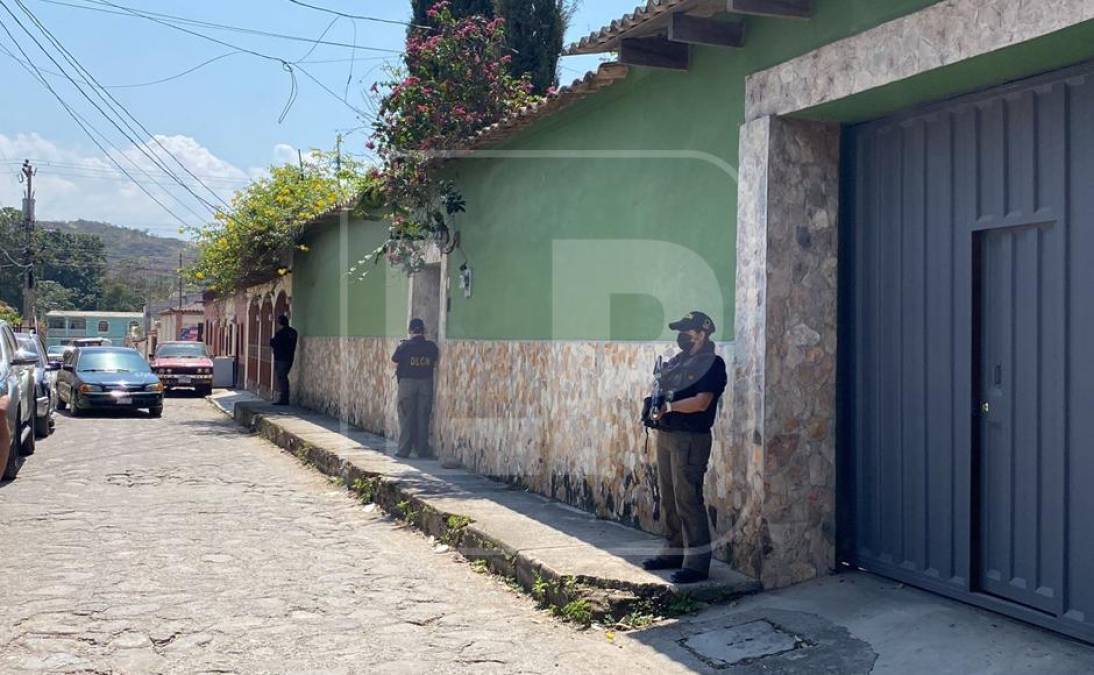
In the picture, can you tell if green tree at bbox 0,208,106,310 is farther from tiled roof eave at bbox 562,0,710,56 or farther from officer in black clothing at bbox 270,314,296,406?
tiled roof eave at bbox 562,0,710,56

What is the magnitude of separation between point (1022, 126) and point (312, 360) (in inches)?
628

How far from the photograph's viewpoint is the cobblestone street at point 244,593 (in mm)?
4988

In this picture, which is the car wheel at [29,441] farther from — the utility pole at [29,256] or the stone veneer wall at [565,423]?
the utility pole at [29,256]

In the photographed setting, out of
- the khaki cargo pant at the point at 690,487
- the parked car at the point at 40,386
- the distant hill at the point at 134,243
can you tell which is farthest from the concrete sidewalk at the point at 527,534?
the distant hill at the point at 134,243

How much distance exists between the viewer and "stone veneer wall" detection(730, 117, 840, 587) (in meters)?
5.86

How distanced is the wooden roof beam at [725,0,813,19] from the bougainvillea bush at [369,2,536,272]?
18.2 feet

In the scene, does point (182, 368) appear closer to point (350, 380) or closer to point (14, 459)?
point (350, 380)

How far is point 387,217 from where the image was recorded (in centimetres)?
1302

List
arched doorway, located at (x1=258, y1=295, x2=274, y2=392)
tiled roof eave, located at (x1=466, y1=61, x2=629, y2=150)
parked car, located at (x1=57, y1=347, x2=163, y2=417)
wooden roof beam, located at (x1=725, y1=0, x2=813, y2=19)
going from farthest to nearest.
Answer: arched doorway, located at (x1=258, y1=295, x2=274, y2=392) < parked car, located at (x1=57, y1=347, x2=163, y2=417) < tiled roof eave, located at (x1=466, y1=61, x2=629, y2=150) < wooden roof beam, located at (x1=725, y1=0, x2=813, y2=19)

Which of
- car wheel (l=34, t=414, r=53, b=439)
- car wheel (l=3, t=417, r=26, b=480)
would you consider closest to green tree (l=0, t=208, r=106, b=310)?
car wheel (l=34, t=414, r=53, b=439)

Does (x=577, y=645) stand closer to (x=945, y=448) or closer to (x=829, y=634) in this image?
(x=829, y=634)

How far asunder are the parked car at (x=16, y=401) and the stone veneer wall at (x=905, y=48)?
746cm

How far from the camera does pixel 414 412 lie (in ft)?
38.8

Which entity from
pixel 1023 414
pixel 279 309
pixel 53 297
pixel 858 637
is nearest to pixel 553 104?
pixel 1023 414
